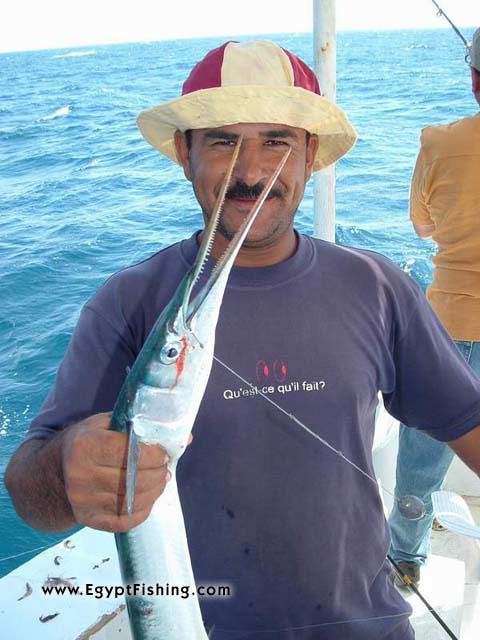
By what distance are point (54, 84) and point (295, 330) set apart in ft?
149

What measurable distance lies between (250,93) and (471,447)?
110cm

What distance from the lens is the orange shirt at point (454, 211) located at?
2.53 m

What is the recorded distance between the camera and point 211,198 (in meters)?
1.63

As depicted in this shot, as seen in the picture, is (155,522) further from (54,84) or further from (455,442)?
(54,84)

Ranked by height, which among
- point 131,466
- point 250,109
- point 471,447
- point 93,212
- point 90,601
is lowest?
point 93,212

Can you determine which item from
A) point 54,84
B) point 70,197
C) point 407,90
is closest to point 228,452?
point 70,197

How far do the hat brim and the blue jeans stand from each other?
1.40 metres

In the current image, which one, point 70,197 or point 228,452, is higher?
point 228,452

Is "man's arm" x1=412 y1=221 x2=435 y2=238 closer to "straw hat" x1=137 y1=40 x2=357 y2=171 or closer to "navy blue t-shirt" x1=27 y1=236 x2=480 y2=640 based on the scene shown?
"straw hat" x1=137 y1=40 x2=357 y2=171

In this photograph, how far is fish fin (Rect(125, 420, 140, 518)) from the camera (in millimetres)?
1108

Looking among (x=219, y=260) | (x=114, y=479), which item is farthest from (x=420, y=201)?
(x=114, y=479)

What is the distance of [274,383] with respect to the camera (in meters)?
1.53

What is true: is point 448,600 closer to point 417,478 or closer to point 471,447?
point 417,478

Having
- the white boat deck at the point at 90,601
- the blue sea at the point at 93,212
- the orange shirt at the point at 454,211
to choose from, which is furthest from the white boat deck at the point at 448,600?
the blue sea at the point at 93,212
